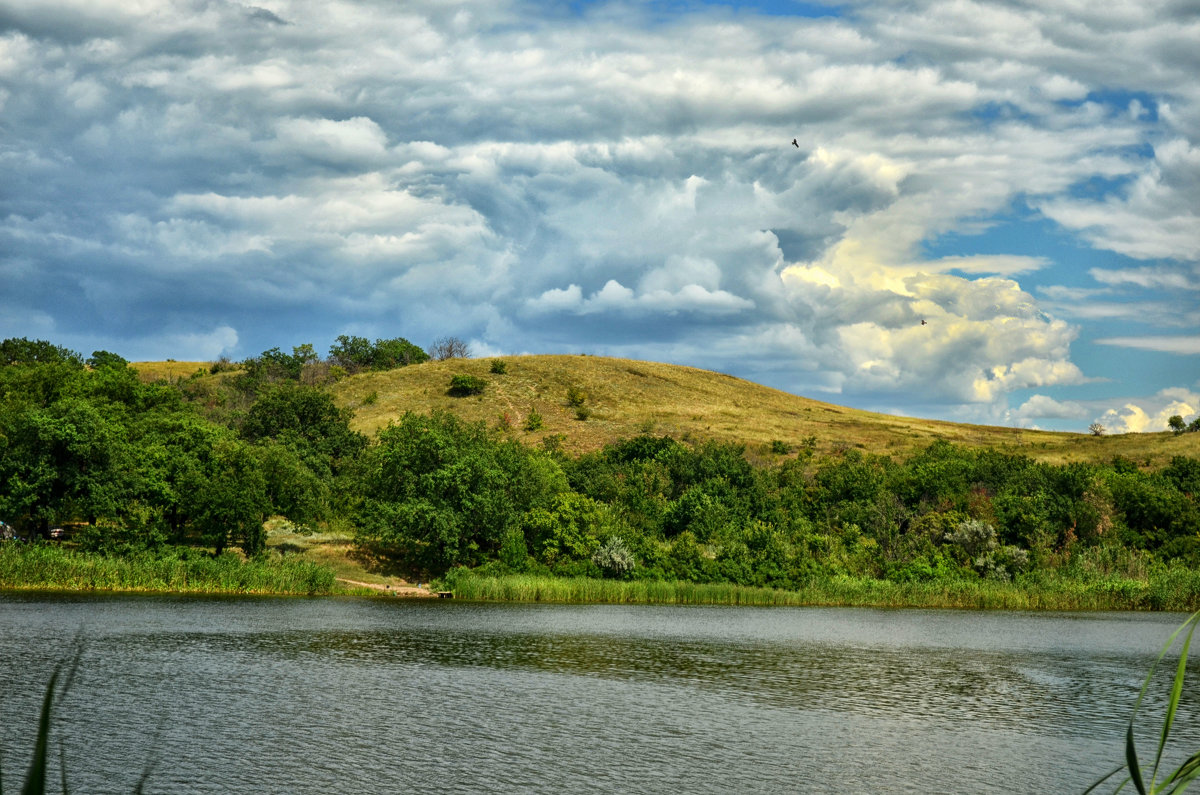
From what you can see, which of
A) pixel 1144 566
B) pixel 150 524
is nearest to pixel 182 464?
pixel 150 524

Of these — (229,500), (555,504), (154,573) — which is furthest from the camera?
(555,504)

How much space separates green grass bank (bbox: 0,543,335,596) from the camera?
57.8 metres

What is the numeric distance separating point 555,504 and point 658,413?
6739 centimetres

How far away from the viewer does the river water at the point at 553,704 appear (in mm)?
22000

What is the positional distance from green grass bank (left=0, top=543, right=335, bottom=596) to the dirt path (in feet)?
12.3

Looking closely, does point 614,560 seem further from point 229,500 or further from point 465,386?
point 465,386

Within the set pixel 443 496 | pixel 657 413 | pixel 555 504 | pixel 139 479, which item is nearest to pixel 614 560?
pixel 555 504

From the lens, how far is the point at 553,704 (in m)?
30.1

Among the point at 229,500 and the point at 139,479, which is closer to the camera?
the point at 139,479

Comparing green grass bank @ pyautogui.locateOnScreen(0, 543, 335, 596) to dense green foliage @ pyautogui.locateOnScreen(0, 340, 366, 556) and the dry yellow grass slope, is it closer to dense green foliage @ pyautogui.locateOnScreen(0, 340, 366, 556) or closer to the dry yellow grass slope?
dense green foliage @ pyautogui.locateOnScreen(0, 340, 366, 556)

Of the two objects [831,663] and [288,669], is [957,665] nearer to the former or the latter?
[831,663]

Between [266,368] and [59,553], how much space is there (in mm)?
99919

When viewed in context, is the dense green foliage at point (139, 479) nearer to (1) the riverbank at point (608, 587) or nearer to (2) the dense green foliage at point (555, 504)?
(2) the dense green foliage at point (555, 504)

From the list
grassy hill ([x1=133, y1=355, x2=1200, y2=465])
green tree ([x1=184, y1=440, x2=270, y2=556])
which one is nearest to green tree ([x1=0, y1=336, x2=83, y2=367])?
grassy hill ([x1=133, y1=355, x2=1200, y2=465])
